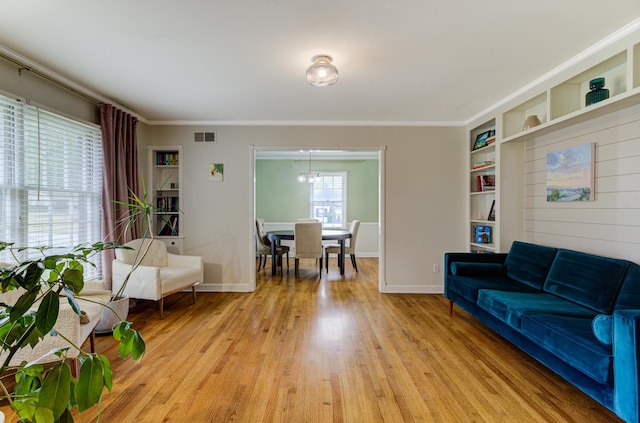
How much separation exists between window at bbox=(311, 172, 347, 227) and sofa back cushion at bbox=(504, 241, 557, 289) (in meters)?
4.47

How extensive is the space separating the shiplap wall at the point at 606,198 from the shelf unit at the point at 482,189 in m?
0.68

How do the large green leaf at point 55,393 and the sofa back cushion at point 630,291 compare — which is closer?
the large green leaf at point 55,393

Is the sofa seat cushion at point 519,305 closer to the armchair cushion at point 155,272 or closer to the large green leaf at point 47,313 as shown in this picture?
the large green leaf at point 47,313

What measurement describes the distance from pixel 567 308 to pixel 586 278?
0.34 m

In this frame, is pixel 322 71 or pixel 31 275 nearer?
pixel 31 275

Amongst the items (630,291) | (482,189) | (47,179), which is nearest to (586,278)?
(630,291)

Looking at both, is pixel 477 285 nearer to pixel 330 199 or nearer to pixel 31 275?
pixel 31 275

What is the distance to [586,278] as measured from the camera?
7.97ft

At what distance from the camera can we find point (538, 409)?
1889 millimetres

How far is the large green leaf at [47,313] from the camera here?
66 cm

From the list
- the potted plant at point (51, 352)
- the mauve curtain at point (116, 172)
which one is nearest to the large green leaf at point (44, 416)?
the potted plant at point (51, 352)

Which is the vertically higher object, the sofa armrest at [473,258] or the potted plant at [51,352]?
the potted plant at [51,352]

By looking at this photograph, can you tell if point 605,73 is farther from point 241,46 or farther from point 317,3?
point 241,46

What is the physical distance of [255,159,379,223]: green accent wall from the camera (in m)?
7.48
